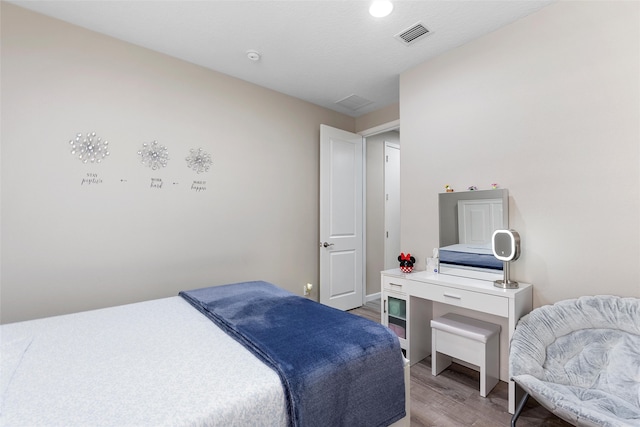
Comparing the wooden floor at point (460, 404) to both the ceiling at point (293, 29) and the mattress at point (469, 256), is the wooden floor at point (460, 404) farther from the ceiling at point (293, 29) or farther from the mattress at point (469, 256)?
the ceiling at point (293, 29)

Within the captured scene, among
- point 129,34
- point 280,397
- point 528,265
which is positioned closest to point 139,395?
point 280,397

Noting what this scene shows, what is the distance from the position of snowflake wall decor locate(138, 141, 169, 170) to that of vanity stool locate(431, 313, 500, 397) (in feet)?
8.93

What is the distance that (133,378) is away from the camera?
3.63 feet

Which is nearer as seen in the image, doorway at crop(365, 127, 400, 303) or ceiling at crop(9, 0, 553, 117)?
ceiling at crop(9, 0, 553, 117)

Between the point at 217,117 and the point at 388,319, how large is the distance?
2622 mm

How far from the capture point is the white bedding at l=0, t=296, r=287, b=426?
3.01ft

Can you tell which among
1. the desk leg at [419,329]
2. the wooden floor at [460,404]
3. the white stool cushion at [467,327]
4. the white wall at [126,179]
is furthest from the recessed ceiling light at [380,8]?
the wooden floor at [460,404]

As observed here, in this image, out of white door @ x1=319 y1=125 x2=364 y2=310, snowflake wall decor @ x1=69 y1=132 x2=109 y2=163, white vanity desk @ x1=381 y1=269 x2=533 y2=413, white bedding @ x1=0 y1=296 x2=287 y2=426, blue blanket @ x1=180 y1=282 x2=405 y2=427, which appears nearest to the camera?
white bedding @ x1=0 y1=296 x2=287 y2=426

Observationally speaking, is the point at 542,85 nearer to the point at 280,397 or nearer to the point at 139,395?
the point at 280,397

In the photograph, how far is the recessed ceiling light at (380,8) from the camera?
1991 millimetres

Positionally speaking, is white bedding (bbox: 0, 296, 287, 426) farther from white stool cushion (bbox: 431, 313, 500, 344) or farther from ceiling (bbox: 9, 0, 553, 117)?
ceiling (bbox: 9, 0, 553, 117)

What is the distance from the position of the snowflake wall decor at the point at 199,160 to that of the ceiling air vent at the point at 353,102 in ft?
5.92

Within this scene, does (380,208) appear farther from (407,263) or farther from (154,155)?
(154,155)

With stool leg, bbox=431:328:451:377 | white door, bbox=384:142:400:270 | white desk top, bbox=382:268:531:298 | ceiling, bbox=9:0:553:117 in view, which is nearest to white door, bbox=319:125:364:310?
white door, bbox=384:142:400:270
